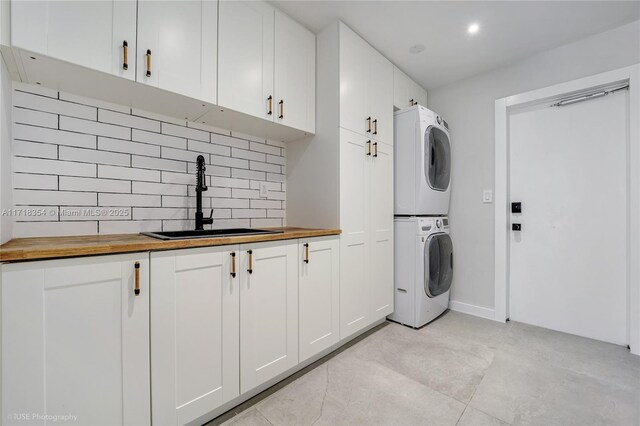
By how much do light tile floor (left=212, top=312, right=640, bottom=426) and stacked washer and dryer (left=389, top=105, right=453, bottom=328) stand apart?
14.1 inches

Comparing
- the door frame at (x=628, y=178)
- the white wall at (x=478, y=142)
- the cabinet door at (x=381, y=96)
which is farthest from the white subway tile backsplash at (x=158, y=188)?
the door frame at (x=628, y=178)

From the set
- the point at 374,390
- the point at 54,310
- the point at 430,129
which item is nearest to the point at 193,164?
the point at 54,310

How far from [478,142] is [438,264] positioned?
4.36 feet

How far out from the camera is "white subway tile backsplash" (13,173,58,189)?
1272 mm

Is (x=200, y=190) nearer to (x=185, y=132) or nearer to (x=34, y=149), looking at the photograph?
(x=185, y=132)

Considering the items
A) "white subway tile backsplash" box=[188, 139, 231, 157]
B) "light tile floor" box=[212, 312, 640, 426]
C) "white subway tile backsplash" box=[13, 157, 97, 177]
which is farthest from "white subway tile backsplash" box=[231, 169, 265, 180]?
"light tile floor" box=[212, 312, 640, 426]

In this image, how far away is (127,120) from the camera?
157 cm

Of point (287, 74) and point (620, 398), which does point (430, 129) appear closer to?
point (287, 74)

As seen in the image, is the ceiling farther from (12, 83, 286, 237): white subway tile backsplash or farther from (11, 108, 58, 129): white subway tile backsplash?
(11, 108, 58, 129): white subway tile backsplash

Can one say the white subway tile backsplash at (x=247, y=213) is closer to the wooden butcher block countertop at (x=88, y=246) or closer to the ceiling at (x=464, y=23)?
the wooden butcher block countertop at (x=88, y=246)

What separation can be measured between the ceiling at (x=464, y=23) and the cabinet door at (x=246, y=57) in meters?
0.22

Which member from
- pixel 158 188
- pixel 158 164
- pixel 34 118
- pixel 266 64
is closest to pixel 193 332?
pixel 158 188

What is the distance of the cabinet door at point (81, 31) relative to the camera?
106 centimetres

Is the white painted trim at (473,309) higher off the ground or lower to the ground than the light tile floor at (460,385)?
higher
